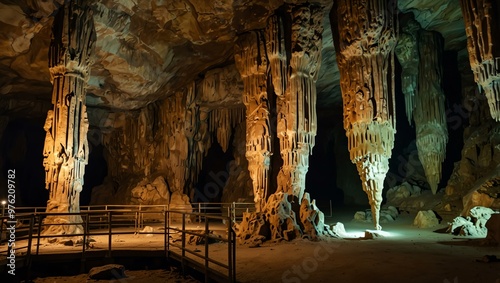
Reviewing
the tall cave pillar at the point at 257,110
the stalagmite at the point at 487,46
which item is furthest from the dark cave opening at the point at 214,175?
the stalagmite at the point at 487,46

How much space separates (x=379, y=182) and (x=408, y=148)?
17.5 metres

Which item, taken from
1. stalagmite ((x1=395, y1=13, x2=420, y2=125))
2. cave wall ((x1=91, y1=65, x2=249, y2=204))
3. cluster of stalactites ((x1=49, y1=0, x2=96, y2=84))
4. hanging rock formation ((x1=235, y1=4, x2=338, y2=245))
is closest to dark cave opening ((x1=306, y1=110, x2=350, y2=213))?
cave wall ((x1=91, y1=65, x2=249, y2=204))

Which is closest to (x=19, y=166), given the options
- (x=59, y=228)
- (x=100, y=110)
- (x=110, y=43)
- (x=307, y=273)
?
(x=100, y=110)

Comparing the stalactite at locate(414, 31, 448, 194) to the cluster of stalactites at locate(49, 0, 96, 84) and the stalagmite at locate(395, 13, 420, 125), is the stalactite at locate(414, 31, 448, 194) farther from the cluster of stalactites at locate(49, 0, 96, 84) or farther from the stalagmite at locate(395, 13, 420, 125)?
the cluster of stalactites at locate(49, 0, 96, 84)

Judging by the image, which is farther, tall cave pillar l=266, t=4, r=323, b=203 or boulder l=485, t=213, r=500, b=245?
tall cave pillar l=266, t=4, r=323, b=203

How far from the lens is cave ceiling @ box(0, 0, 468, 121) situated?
525 inches

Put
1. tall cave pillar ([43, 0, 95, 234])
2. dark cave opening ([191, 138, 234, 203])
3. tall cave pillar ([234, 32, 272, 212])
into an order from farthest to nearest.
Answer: dark cave opening ([191, 138, 234, 203]) < tall cave pillar ([234, 32, 272, 212]) < tall cave pillar ([43, 0, 95, 234])

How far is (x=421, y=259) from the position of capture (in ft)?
23.6

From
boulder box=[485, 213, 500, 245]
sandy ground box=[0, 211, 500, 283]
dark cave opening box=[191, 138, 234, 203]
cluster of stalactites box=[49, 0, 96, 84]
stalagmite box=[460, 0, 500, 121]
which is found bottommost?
sandy ground box=[0, 211, 500, 283]

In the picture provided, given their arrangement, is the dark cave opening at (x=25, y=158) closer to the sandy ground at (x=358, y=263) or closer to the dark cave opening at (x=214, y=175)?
the dark cave opening at (x=214, y=175)

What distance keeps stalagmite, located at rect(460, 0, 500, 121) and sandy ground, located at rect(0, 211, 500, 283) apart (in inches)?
141

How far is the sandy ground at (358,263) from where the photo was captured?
232 inches

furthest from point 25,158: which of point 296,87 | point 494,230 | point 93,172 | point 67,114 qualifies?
point 494,230

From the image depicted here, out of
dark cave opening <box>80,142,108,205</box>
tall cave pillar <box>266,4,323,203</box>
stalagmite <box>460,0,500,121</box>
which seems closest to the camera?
stalagmite <box>460,0,500,121</box>
